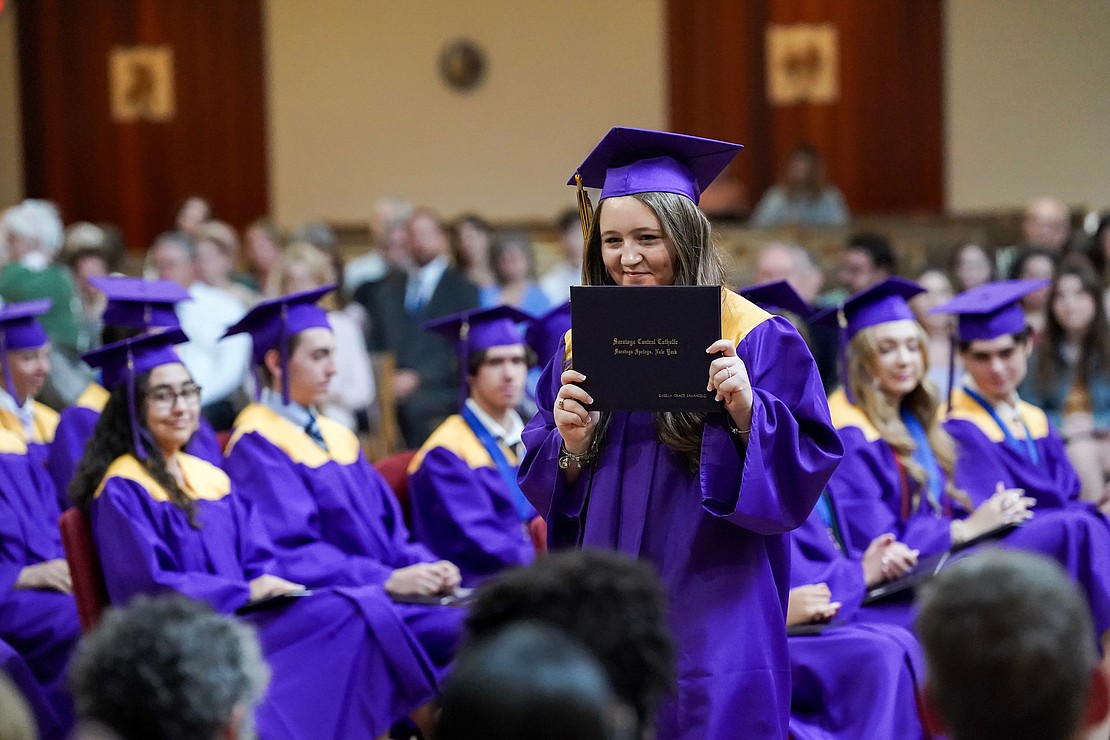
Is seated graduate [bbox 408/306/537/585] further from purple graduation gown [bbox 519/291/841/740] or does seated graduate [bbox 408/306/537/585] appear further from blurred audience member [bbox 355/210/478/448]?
blurred audience member [bbox 355/210/478/448]

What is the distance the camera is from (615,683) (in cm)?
218

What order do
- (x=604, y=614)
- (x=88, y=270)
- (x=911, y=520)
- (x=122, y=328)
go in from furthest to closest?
(x=88, y=270), (x=122, y=328), (x=911, y=520), (x=604, y=614)

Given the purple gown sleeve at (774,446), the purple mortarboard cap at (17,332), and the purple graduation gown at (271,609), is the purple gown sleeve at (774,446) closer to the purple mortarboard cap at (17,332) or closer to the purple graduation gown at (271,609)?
the purple graduation gown at (271,609)

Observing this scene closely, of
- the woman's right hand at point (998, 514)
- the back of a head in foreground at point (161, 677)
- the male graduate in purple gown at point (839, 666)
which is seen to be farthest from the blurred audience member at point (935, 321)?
the back of a head in foreground at point (161, 677)

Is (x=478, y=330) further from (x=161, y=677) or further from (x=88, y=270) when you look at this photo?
(x=161, y=677)

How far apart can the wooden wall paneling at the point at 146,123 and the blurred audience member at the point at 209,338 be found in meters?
6.40

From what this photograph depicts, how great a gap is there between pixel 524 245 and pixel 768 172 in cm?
511

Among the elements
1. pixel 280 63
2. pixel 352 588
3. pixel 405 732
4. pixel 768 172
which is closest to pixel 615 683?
pixel 352 588

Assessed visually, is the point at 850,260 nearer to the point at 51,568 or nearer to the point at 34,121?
the point at 51,568

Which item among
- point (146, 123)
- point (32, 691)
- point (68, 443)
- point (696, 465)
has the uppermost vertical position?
point (146, 123)

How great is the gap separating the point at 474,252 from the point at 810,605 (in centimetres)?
560

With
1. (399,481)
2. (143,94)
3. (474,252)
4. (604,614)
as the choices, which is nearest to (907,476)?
(399,481)

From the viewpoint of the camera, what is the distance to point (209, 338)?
307 inches

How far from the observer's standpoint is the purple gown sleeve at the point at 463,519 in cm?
537
